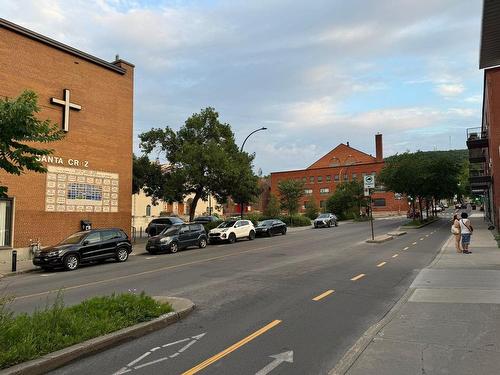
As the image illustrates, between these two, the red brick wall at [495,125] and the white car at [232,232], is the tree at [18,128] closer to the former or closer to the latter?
the white car at [232,232]

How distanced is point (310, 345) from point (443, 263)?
1083cm

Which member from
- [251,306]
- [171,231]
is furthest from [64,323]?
[171,231]

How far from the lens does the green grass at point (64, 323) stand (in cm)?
544

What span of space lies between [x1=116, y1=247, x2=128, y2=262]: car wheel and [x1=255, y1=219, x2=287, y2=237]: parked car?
15247 millimetres

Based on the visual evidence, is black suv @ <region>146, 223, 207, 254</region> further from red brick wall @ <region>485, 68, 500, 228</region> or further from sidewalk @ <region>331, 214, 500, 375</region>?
red brick wall @ <region>485, 68, 500, 228</region>

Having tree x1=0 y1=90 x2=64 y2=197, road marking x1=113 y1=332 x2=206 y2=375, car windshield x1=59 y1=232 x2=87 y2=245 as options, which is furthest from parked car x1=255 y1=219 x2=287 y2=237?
tree x1=0 y1=90 x2=64 y2=197

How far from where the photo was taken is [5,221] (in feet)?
71.4

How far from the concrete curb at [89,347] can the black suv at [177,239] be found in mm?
16357

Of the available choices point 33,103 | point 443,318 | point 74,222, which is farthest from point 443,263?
point 74,222

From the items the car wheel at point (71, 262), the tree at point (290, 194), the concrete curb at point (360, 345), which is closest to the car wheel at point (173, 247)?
the car wheel at point (71, 262)

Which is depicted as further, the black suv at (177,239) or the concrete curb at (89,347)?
the black suv at (177,239)

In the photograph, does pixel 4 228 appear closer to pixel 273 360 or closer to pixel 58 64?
pixel 58 64

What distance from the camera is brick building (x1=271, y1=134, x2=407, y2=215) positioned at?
90.2 metres

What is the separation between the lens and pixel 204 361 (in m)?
5.62
